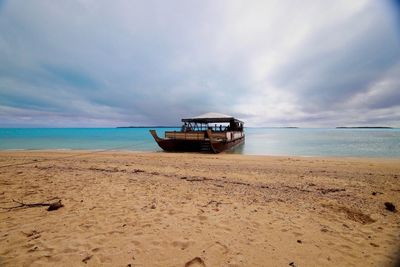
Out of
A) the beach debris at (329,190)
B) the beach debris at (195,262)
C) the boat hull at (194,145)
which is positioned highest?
the boat hull at (194,145)

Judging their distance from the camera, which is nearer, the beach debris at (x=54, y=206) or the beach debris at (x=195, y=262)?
the beach debris at (x=195, y=262)

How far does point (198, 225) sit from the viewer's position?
11.9ft

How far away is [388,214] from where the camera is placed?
4.19 m

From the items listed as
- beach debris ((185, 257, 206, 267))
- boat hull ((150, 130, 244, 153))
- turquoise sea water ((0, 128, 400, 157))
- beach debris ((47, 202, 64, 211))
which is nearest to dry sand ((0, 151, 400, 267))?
beach debris ((185, 257, 206, 267))

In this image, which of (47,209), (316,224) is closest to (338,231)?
(316,224)

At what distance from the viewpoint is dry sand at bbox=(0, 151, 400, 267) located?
270cm

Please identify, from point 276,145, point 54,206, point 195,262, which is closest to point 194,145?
point 54,206

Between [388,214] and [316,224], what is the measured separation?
2063 mm

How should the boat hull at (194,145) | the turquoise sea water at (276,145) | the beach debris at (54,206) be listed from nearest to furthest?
the beach debris at (54,206)
the boat hull at (194,145)
the turquoise sea water at (276,145)

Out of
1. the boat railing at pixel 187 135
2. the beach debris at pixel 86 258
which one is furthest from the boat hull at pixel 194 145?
the beach debris at pixel 86 258

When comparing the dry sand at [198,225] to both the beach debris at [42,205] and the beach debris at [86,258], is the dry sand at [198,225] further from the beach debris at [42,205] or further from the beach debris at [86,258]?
the beach debris at [42,205]

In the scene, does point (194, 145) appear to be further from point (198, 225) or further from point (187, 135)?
point (198, 225)

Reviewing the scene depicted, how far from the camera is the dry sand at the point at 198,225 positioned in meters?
2.70

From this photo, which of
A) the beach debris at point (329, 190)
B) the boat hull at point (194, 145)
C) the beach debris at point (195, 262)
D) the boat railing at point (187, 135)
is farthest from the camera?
the boat railing at point (187, 135)
